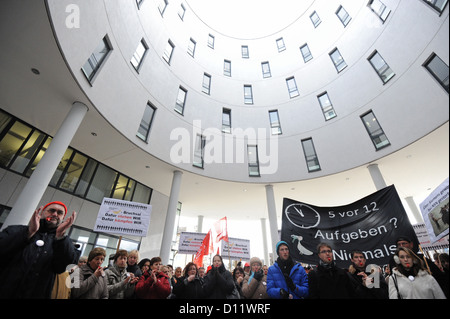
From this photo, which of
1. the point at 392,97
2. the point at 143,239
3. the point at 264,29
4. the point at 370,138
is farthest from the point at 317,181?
the point at 264,29

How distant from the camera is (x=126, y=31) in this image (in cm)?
980

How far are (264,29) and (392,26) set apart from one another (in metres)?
12.0

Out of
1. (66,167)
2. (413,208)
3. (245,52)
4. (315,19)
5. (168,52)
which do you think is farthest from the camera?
(245,52)

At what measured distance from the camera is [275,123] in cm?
1488

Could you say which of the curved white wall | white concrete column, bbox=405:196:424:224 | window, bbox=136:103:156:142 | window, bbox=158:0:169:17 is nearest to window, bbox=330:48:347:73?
the curved white wall

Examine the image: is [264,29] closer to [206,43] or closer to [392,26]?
[206,43]

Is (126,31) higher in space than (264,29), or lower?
lower

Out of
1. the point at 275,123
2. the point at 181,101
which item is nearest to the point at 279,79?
the point at 275,123

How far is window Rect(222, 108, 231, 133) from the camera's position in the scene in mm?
14409

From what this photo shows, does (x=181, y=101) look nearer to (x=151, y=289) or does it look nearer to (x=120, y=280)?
(x=120, y=280)

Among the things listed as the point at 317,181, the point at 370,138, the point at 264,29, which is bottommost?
the point at 317,181

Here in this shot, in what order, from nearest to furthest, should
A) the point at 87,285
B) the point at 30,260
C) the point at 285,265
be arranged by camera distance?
the point at 30,260, the point at 87,285, the point at 285,265

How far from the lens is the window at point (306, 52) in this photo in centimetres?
1610

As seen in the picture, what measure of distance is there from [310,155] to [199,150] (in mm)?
6877
